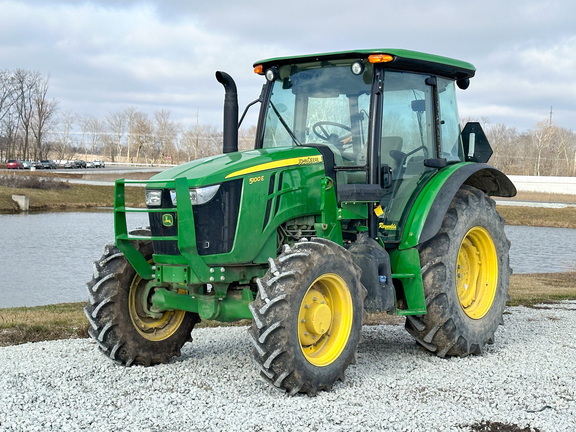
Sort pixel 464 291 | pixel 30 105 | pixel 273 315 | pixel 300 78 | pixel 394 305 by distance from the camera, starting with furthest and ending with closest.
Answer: pixel 30 105 < pixel 464 291 < pixel 300 78 < pixel 394 305 < pixel 273 315

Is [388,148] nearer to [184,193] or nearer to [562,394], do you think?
[184,193]

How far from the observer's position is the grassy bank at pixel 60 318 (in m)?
8.26

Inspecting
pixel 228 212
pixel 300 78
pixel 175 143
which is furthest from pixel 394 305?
pixel 175 143

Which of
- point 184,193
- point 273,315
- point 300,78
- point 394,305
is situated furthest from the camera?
point 300,78

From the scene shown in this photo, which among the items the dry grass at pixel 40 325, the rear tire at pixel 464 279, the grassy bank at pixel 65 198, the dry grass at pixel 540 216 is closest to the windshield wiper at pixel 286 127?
the rear tire at pixel 464 279

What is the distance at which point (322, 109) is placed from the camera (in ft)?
23.2

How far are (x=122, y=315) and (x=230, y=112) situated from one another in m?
2.20

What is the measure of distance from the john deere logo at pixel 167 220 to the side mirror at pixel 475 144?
12.8 feet

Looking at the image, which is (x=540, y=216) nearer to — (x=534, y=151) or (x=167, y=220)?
(x=167, y=220)

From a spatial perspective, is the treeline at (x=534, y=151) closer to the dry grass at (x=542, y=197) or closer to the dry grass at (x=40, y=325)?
the dry grass at (x=542, y=197)

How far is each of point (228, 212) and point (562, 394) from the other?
3.16 meters

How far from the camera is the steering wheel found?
22.7 ft

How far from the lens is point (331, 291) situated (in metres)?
6.09

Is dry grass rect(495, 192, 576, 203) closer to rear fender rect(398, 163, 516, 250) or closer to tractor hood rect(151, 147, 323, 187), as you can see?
rear fender rect(398, 163, 516, 250)
